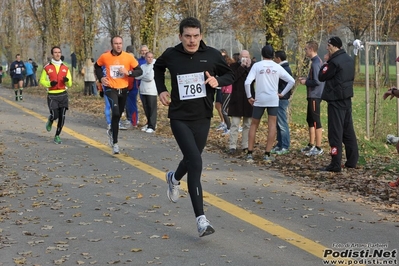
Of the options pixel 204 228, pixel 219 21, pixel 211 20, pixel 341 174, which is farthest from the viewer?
pixel 219 21

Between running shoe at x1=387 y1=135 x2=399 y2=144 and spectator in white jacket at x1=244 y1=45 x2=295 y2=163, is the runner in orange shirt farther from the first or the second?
running shoe at x1=387 y1=135 x2=399 y2=144

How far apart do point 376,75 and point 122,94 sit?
671 cm

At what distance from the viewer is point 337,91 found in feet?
40.2

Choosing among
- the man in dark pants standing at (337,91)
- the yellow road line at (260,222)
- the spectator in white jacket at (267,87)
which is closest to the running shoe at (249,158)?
the spectator in white jacket at (267,87)

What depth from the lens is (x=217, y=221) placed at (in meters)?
8.45

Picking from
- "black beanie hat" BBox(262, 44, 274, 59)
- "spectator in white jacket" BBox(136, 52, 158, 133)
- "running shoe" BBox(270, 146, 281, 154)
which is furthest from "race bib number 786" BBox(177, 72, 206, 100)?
"spectator in white jacket" BBox(136, 52, 158, 133)

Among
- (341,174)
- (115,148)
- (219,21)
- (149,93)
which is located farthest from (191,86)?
(219,21)

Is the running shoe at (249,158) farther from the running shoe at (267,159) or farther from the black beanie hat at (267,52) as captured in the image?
the black beanie hat at (267,52)

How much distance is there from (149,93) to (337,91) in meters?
7.23

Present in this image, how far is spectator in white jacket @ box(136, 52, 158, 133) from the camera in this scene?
60.3 ft

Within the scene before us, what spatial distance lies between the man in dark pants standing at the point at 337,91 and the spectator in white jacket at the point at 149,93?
22.0 ft

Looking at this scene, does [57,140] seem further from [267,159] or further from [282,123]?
[267,159]

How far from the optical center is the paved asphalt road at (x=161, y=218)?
6996 millimetres

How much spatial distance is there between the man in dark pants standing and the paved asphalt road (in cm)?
103
